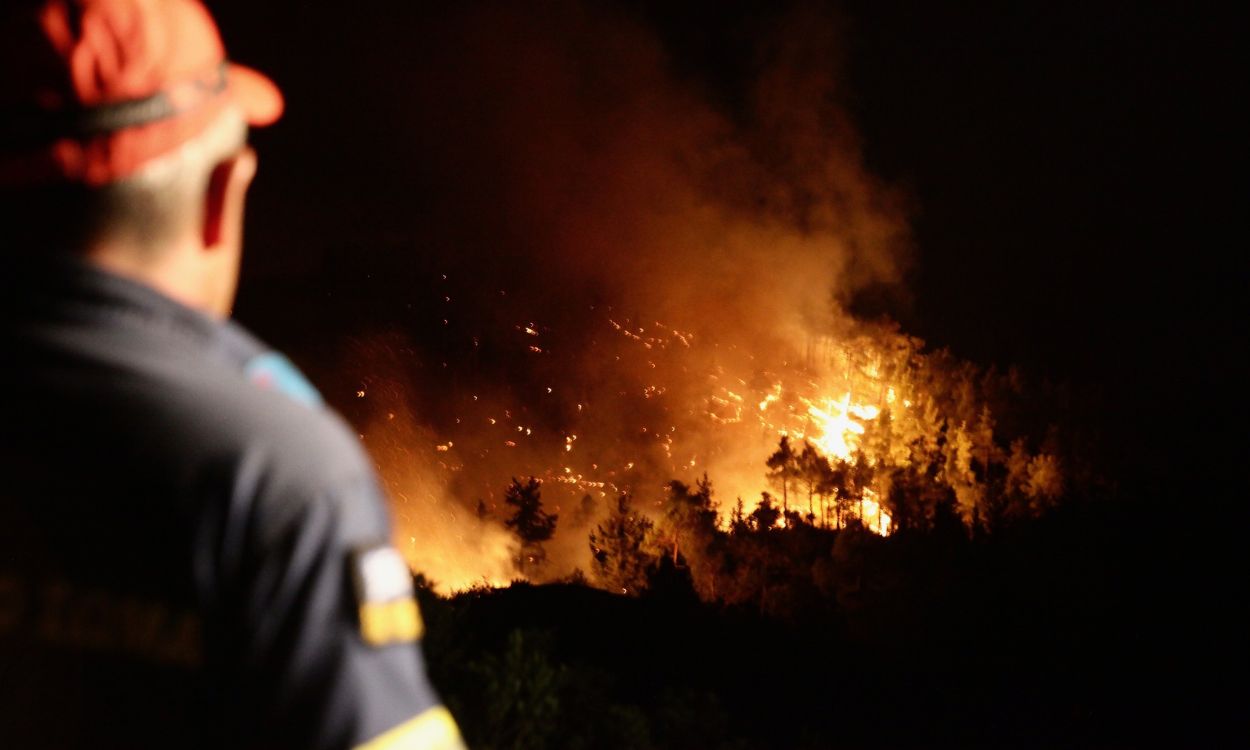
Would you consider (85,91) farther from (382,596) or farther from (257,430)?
(382,596)

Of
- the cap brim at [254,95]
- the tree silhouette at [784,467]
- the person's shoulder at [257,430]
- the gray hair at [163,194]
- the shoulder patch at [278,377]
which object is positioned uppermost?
the tree silhouette at [784,467]

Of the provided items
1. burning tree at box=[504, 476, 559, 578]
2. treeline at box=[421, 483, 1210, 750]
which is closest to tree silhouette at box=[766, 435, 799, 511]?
treeline at box=[421, 483, 1210, 750]

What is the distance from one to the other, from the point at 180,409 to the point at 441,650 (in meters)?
3.85

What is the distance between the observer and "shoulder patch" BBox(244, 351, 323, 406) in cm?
104

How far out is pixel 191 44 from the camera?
1.11 m

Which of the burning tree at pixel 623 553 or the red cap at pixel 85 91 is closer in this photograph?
the red cap at pixel 85 91

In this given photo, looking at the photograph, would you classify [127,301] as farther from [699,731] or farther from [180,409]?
[699,731]

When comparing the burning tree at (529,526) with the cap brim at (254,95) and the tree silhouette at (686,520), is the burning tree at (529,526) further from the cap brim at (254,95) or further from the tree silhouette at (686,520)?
the cap brim at (254,95)

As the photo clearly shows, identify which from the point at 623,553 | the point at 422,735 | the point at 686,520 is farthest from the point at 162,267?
the point at 623,553

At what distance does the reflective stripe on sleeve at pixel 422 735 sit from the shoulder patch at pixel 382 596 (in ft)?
0.27

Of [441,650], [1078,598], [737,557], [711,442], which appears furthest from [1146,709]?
[711,442]

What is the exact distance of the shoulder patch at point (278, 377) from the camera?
1040mm

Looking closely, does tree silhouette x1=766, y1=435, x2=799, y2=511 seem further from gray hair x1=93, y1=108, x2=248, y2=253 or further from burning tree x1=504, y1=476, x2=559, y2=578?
gray hair x1=93, y1=108, x2=248, y2=253

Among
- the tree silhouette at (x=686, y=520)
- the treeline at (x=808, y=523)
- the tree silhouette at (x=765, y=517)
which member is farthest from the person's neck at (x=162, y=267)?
the tree silhouette at (x=765, y=517)
